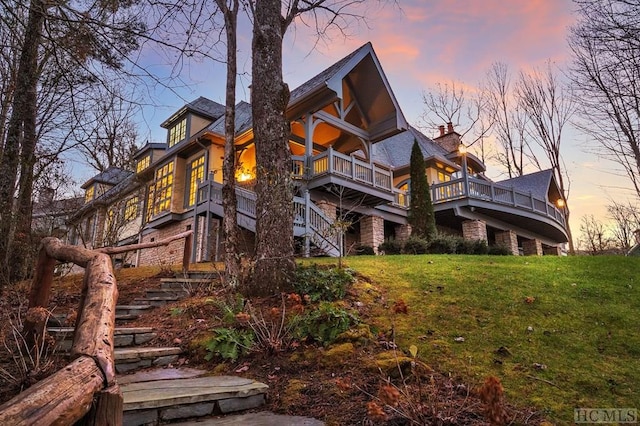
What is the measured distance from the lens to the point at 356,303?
4844 mm

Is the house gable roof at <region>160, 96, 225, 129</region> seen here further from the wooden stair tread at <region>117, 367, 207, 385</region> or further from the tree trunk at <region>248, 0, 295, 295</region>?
the wooden stair tread at <region>117, 367, 207, 385</region>

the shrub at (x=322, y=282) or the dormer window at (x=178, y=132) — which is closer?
the shrub at (x=322, y=282)

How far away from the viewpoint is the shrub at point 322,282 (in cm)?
501

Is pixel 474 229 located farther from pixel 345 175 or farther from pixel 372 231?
pixel 345 175

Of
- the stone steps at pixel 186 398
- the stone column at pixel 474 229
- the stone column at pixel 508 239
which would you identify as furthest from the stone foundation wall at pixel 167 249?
the stone column at pixel 508 239

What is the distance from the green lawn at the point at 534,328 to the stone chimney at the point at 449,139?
17569 mm

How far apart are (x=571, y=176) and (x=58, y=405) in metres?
24.1

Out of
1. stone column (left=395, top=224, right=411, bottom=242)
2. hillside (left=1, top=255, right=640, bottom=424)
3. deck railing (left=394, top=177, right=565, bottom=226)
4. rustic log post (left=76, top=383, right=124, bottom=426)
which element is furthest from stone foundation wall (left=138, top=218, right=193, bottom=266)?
rustic log post (left=76, top=383, right=124, bottom=426)

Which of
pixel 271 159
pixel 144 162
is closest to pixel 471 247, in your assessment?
pixel 271 159

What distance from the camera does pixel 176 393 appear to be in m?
2.68

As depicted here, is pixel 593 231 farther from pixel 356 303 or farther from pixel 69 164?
pixel 69 164

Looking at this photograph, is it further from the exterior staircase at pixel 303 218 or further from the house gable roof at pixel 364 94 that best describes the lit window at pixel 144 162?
the exterior staircase at pixel 303 218

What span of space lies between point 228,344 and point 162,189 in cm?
1495

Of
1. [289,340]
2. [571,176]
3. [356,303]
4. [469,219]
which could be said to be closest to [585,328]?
[356,303]
